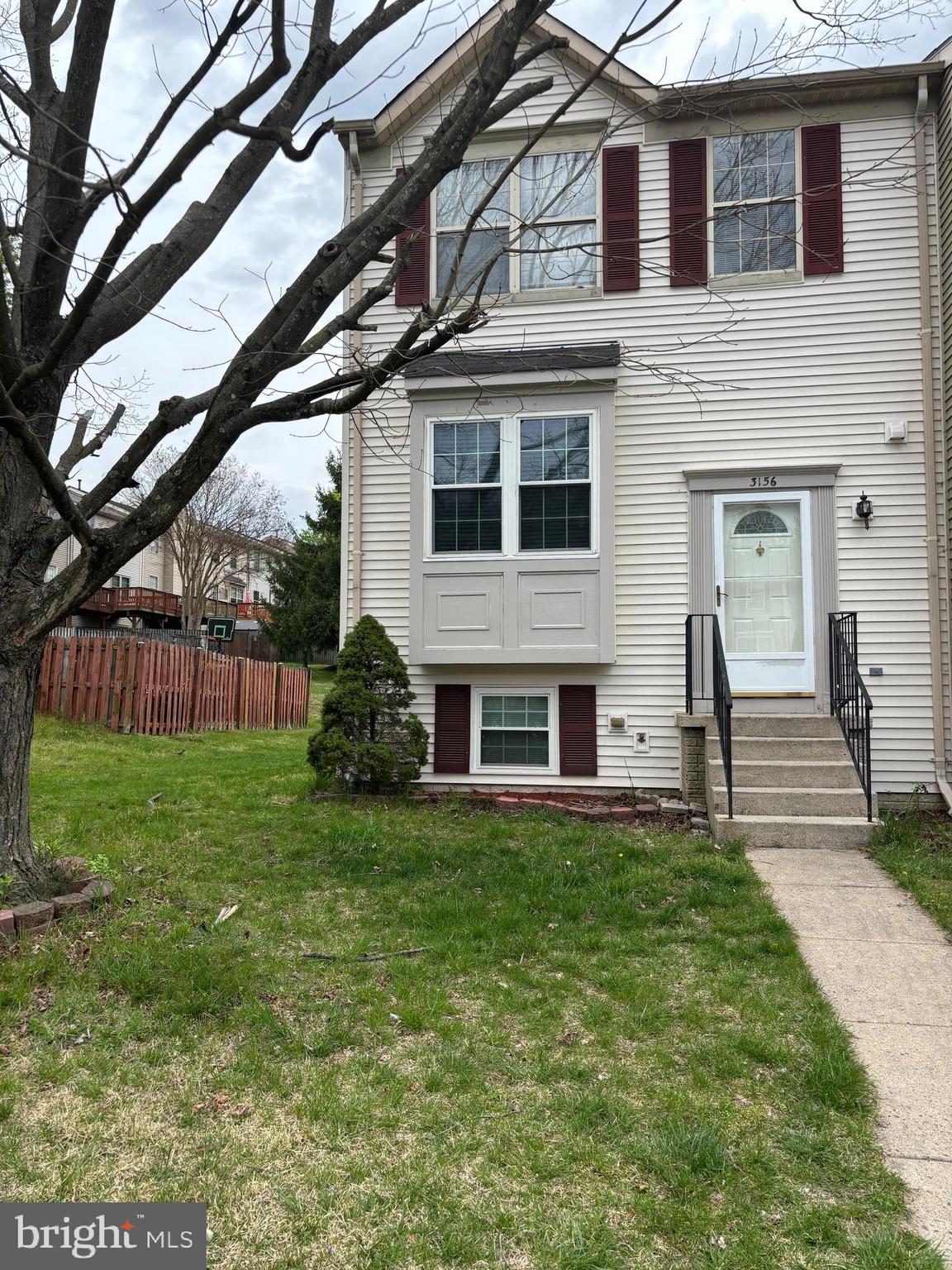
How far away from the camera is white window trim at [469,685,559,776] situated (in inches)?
335

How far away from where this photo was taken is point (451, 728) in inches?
342

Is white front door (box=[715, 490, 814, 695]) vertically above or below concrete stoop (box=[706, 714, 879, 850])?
above

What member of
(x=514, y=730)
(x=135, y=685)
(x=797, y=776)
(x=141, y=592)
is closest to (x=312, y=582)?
(x=141, y=592)

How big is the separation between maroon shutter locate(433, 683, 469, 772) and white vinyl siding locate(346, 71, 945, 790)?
10cm

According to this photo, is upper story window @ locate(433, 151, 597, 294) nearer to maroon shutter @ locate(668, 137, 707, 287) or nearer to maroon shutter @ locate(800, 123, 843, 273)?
maroon shutter @ locate(668, 137, 707, 287)

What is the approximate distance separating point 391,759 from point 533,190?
5985 mm

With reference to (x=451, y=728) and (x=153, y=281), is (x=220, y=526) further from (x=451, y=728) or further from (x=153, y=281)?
(x=153, y=281)

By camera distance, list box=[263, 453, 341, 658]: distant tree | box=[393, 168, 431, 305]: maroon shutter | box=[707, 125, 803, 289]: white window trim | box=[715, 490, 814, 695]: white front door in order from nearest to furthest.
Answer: box=[715, 490, 814, 695]: white front door → box=[707, 125, 803, 289]: white window trim → box=[393, 168, 431, 305]: maroon shutter → box=[263, 453, 341, 658]: distant tree

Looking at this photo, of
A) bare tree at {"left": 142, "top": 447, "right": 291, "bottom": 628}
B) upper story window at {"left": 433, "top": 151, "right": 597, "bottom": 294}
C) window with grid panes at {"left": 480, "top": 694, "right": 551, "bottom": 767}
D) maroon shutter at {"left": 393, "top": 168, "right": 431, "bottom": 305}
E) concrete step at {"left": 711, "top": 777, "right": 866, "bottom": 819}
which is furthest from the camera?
bare tree at {"left": 142, "top": 447, "right": 291, "bottom": 628}

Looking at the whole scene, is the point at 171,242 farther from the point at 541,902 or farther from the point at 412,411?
the point at 541,902

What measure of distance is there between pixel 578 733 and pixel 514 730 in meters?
0.65

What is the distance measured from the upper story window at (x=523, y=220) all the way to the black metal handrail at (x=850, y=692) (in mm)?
4213

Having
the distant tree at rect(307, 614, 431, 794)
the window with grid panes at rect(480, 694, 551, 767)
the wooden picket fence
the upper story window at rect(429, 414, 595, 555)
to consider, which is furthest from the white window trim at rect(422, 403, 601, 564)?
the wooden picket fence

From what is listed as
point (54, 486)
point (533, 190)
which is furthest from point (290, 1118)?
point (533, 190)
